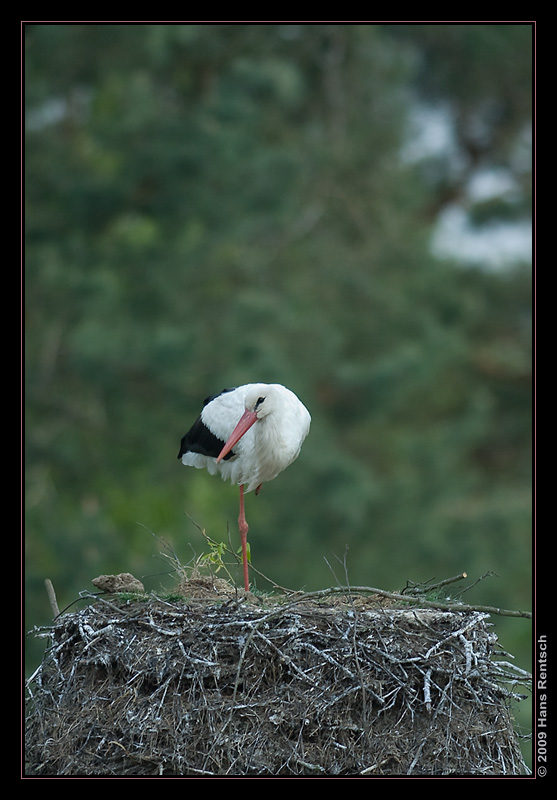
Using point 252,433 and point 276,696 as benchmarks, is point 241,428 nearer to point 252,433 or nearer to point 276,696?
point 252,433

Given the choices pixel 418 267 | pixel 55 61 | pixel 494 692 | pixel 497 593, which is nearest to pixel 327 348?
pixel 418 267

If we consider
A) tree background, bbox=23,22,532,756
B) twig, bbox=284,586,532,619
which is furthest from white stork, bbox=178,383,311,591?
tree background, bbox=23,22,532,756

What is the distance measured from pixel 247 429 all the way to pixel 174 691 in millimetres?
1617

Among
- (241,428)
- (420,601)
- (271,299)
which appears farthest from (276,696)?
(271,299)

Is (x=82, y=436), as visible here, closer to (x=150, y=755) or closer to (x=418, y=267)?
(x=418, y=267)

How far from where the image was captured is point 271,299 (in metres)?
14.3

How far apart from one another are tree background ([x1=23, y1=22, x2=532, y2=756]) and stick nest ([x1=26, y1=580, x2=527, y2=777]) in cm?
606

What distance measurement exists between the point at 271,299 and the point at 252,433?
8.75m

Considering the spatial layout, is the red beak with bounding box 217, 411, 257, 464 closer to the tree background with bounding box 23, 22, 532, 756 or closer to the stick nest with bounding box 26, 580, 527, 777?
the stick nest with bounding box 26, 580, 527, 777

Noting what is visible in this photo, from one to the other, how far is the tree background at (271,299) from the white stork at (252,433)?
15.1ft

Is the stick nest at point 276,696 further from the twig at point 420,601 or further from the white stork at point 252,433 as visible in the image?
the white stork at point 252,433

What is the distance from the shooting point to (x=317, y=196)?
17.0 m

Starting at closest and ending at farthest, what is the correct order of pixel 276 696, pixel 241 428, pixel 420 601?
pixel 276 696 < pixel 420 601 < pixel 241 428

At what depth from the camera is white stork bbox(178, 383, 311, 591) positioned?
220 inches
